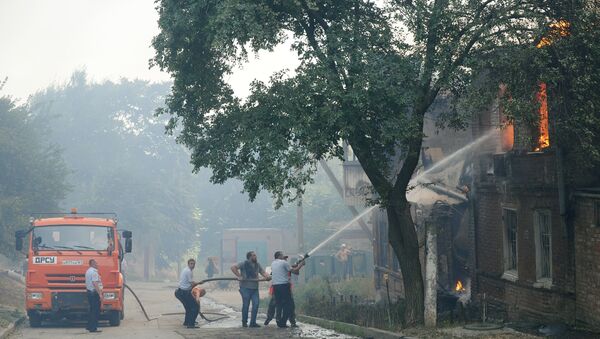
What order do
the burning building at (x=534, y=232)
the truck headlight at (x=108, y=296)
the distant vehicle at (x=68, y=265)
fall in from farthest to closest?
1. the truck headlight at (x=108, y=296)
2. the distant vehicle at (x=68, y=265)
3. the burning building at (x=534, y=232)

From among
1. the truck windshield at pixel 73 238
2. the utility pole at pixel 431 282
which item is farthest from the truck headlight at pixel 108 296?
the utility pole at pixel 431 282

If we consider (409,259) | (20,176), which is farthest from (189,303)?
(20,176)

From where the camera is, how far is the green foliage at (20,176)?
135ft

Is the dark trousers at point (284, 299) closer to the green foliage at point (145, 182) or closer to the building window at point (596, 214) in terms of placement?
the building window at point (596, 214)

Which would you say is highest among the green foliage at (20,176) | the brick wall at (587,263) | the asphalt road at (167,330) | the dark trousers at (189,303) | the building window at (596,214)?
the green foliage at (20,176)

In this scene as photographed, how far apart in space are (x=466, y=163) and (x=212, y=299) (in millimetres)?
17078

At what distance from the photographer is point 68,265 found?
2133 centimetres

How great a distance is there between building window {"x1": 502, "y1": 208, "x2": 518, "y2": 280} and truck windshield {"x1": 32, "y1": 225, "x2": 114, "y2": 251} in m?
10.1

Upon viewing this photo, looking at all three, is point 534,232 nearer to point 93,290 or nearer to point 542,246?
point 542,246

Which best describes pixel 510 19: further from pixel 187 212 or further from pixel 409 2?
pixel 187 212

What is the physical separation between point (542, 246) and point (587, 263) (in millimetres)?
2752

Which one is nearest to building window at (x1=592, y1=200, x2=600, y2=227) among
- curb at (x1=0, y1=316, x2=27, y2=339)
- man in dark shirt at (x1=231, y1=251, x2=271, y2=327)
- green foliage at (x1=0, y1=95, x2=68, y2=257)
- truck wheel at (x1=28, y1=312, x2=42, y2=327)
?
man in dark shirt at (x1=231, y1=251, x2=271, y2=327)

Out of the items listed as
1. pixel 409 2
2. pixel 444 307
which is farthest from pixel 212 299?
pixel 409 2

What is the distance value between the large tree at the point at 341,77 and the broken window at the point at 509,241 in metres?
4.16
